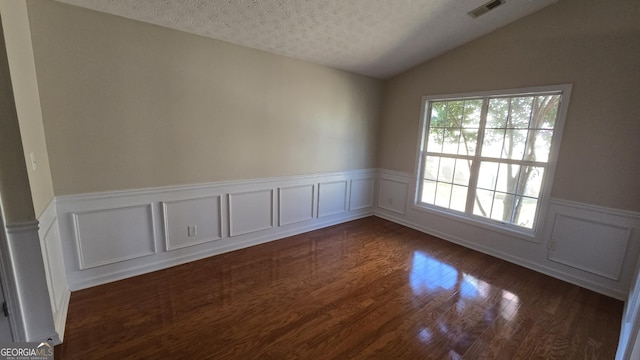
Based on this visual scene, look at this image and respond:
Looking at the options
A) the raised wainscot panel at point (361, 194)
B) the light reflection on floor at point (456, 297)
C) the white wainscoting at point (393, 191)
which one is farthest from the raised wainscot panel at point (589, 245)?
the raised wainscot panel at point (361, 194)

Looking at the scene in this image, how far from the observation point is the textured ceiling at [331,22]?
225cm

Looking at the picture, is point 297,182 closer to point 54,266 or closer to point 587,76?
point 54,266

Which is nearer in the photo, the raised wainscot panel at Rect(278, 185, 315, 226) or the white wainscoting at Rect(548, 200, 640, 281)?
the white wainscoting at Rect(548, 200, 640, 281)

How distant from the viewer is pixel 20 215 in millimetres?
1500

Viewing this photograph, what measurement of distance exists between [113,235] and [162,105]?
4.26 feet

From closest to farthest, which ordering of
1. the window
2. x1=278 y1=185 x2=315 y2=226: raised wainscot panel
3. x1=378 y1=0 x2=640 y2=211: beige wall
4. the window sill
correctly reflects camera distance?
x1=378 y1=0 x2=640 y2=211: beige wall → the window → the window sill → x1=278 y1=185 x2=315 y2=226: raised wainscot panel

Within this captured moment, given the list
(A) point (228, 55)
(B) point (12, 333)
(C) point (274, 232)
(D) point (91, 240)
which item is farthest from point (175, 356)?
(A) point (228, 55)

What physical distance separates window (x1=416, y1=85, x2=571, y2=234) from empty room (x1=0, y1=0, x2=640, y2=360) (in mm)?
23

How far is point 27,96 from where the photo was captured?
1688 millimetres

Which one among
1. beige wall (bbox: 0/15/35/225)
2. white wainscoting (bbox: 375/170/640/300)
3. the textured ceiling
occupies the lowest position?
white wainscoting (bbox: 375/170/640/300)

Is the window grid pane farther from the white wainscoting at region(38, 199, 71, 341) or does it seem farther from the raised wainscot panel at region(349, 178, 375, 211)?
the white wainscoting at region(38, 199, 71, 341)

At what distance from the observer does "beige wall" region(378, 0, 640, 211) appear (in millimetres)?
2369

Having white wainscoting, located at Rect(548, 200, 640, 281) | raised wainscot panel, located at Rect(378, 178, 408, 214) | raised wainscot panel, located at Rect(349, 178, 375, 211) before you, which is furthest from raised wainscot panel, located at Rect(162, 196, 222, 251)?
white wainscoting, located at Rect(548, 200, 640, 281)

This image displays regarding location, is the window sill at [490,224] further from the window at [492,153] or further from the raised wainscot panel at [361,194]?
the raised wainscot panel at [361,194]
